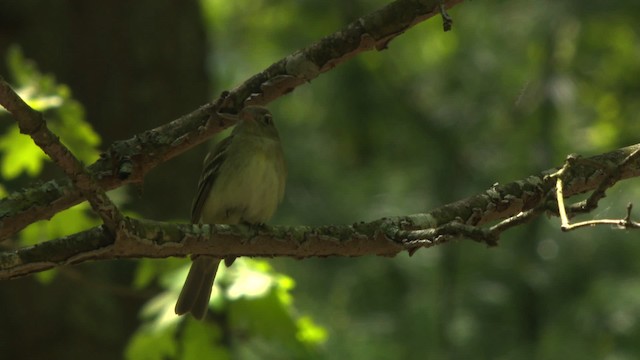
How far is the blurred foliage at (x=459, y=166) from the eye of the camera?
20.3ft

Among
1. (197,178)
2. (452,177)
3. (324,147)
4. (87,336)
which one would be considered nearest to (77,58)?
(197,178)

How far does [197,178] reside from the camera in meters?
5.94

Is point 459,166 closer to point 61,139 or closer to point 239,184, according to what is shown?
point 239,184

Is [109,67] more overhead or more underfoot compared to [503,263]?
more overhead

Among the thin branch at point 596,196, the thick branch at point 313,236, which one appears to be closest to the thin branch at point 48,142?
the thick branch at point 313,236

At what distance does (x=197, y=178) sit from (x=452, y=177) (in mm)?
2135

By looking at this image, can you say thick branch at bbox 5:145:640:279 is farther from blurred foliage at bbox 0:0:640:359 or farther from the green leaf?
the green leaf

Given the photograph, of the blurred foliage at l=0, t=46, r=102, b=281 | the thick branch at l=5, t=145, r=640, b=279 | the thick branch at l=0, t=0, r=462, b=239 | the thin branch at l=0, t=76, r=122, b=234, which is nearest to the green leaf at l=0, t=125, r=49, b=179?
the blurred foliage at l=0, t=46, r=102, b=281

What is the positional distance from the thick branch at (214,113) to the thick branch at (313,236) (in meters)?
0.25

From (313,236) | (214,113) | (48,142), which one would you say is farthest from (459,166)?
(48,142)

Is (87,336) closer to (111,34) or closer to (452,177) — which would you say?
(111,34)

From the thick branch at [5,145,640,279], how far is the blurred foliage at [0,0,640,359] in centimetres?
150

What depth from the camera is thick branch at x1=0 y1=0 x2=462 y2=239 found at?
9.22 feet

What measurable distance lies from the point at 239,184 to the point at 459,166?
3071 mm
